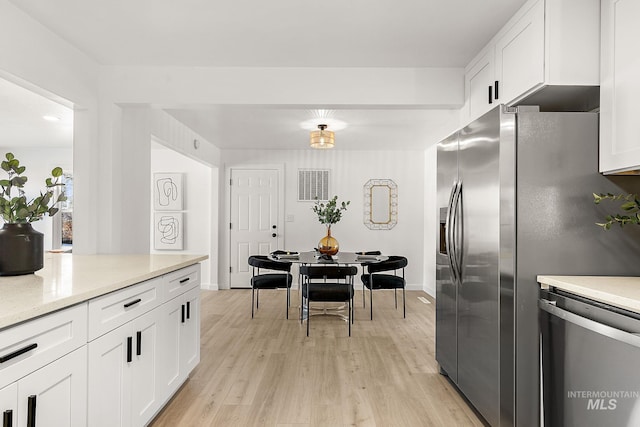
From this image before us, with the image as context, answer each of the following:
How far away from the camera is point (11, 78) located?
2287mm

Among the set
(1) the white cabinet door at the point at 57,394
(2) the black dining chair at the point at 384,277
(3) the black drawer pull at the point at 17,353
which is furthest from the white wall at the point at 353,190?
(3) the black drawer pull at the point at 17,353

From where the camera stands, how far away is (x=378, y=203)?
6652 millimetres

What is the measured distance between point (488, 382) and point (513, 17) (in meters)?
2.11

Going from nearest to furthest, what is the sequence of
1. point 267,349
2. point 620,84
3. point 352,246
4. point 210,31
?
point 620,84
point 210,31
point 267,349
point 352,246

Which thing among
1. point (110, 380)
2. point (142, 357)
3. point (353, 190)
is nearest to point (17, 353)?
point (110, 380)

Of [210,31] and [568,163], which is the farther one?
[210,31]

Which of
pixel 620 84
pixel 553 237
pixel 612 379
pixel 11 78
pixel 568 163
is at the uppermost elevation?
pixel 11 78

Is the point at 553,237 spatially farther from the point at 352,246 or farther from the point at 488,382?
the point at 352,246

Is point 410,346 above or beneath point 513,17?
beneath

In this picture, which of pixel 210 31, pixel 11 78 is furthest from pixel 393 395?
pixel 11 78

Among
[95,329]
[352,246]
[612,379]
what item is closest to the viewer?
[612,379]

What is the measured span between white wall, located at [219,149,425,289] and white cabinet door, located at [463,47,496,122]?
3500 millimetres

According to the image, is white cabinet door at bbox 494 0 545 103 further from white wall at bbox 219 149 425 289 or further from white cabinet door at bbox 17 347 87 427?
white wall at bbox 219 149 425 289

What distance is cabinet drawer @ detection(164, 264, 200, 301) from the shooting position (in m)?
2.33
